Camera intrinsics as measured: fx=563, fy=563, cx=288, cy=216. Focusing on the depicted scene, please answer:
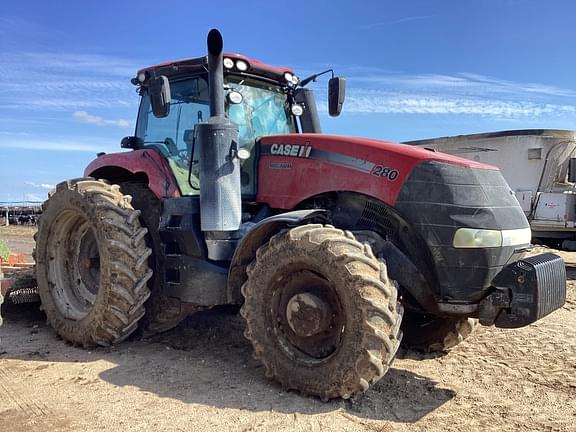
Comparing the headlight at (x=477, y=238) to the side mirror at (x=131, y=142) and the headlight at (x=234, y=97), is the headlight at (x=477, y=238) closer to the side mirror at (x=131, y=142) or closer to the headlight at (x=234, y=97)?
the headlight at (x=234, y=97)

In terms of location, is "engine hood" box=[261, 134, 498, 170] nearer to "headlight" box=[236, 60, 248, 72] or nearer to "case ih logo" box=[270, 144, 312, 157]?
"case ih logo" box=[270, 144, 312, 157]

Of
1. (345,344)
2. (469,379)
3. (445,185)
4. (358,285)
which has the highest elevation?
Answer: (445,185)

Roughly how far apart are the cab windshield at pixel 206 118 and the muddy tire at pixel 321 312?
1.25m

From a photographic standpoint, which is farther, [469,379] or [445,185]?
[469,379]

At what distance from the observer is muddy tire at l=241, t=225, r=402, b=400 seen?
12.1 ft

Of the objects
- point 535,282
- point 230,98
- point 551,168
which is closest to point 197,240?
point 230,98

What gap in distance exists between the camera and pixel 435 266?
4.02 meters

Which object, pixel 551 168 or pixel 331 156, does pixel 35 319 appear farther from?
pixel 551 168

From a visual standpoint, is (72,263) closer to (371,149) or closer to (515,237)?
(371,149)

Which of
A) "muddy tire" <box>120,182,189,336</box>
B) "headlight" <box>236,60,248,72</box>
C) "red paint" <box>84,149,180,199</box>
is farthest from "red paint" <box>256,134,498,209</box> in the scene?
"muddy tire" <box>120,182,189,336</box>

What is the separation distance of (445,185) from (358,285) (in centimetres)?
100

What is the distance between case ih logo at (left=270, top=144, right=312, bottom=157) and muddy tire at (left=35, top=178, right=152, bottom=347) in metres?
1.42

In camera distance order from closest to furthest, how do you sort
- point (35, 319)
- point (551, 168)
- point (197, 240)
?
point (197, 240) → point (35, 319) → point (551, 168)

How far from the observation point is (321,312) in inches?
156
